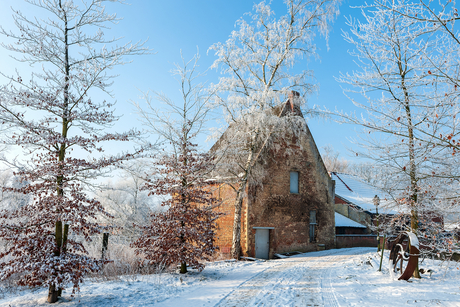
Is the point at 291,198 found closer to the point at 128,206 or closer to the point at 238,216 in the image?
the point at 238,216

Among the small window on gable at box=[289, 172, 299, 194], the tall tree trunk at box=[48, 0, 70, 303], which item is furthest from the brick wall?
the tall tree trunk at box=[48, 0, 70, 303]

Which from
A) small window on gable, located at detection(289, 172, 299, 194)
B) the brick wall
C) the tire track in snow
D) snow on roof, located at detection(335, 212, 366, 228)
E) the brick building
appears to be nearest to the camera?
the tire track in snow

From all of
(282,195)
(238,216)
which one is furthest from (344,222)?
(238,216)

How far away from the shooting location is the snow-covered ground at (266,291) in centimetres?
727

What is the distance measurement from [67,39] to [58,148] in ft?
9.92

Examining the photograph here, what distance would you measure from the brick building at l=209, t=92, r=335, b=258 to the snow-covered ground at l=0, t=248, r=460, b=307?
264 inches

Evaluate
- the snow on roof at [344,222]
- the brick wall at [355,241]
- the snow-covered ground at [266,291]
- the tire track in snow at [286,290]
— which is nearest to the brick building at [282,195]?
the brick wall at [355,241]

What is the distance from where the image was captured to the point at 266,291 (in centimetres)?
830

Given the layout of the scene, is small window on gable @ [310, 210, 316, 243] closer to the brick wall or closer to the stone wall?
the stone wall

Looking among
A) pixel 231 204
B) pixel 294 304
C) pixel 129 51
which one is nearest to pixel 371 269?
pixel 294 304

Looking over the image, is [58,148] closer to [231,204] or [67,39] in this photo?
[67,39]

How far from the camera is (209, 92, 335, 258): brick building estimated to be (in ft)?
57.6

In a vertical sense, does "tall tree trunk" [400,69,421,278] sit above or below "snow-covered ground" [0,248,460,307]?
above

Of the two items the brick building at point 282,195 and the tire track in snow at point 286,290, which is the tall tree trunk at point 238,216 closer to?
the brick building at point 282,195
